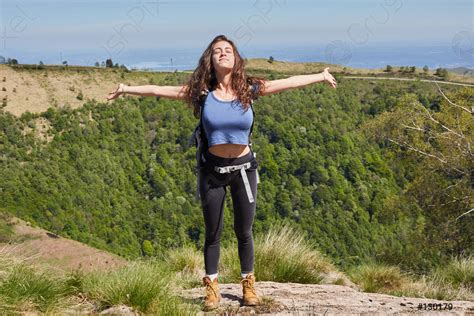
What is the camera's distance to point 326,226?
33.8 metres

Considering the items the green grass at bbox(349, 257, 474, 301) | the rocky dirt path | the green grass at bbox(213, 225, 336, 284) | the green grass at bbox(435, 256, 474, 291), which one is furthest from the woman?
the green grass at bbox(435, 256, 474, 291)

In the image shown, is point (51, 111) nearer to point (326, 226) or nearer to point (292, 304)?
point (326, 226)

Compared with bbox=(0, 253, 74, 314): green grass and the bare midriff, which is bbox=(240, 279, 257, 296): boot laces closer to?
the bare midriff

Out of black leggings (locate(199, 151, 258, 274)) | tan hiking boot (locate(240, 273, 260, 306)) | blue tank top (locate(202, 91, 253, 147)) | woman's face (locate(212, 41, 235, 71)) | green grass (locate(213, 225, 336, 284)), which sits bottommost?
green grass (locate(213, 225, 336, 284))

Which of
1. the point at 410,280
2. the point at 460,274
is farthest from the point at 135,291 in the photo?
the point at 460,274

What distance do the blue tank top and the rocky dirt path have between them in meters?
1.05

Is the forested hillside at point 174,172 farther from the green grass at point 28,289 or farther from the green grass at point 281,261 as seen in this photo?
the green grass at point 28,289

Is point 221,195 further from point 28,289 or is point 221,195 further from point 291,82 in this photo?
point 28,289

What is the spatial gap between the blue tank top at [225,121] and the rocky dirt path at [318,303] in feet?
3.44

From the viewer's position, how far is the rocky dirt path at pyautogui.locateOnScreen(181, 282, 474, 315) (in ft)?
11.3

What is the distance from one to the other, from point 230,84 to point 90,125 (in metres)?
36.6

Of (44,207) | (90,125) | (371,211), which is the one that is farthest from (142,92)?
(90,125)

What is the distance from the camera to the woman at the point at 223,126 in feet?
10.5

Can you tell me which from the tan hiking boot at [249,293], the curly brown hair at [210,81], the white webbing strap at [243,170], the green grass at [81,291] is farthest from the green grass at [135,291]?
the curly brown hair at [210,81]
